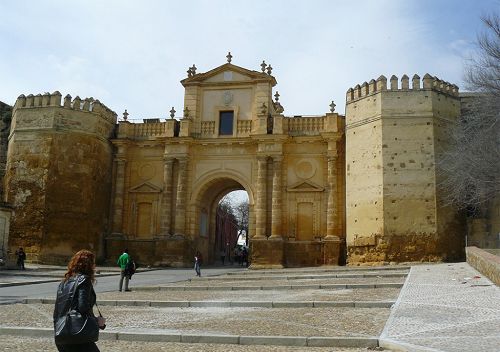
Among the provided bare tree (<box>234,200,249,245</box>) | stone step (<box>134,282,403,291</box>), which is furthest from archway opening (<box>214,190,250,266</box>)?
stone step (<box>134,282,403,291</box>)

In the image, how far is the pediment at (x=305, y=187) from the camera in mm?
26719

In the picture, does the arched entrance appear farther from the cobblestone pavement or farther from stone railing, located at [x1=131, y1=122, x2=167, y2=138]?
the cobblestone pavement

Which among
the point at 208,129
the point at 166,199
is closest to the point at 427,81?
the point at 208,129

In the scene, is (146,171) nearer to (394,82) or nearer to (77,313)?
(394,82)

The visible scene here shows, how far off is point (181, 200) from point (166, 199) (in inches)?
35.3

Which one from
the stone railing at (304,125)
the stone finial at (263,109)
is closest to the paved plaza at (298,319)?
the stone railing at (304,125)

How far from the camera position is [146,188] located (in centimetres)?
2886

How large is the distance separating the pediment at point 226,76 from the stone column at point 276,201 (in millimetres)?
4629

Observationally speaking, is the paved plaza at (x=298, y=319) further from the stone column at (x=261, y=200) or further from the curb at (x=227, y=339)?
the stone column at (x=261, y=200)

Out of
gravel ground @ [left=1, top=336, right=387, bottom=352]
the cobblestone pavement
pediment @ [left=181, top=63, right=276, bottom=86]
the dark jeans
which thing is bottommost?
gravel ground @ [left=1, top=336, right=387, bottom=352]

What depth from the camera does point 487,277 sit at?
41.5 feet

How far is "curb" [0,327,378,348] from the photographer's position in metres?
→ 6.41

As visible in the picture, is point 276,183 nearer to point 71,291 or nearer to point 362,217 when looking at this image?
point 362,217

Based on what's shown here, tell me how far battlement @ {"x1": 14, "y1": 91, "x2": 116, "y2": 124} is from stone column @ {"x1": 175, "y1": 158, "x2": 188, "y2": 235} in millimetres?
5287
